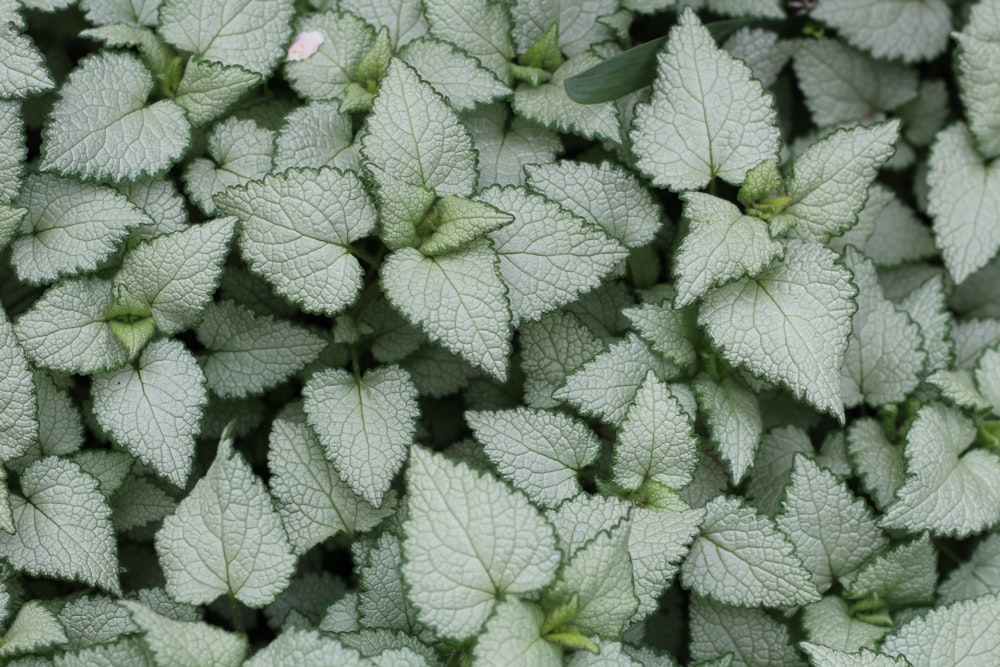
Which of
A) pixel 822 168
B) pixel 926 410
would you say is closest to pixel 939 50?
pixel 822 168

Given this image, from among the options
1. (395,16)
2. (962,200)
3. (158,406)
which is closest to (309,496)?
(158,406)

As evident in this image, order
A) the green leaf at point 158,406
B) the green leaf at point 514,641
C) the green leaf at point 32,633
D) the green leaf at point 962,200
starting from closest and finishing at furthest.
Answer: the green leaf at point 514,641 → the green leaf at point 32,633 → the green leaf at point 158,406 → the green leaf at point 962,200

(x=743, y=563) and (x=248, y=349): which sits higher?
(x=248, y=349)

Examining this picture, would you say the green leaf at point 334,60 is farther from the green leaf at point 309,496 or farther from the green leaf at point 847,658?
the green leaf at point 847,658

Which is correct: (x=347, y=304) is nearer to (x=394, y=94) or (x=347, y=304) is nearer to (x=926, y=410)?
(x=394, y=94)

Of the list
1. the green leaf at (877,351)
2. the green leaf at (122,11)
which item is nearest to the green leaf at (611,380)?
the green leaf at (877,351)

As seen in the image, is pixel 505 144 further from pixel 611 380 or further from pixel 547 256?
pixel 611 380
